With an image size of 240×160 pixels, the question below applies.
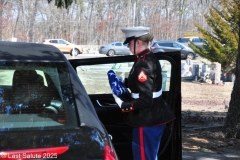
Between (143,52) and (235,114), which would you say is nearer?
(143,52)

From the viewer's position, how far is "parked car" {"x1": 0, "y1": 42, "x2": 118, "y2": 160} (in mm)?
2666

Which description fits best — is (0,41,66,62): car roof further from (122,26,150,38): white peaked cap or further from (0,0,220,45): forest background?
(0,0,220,45): forest background

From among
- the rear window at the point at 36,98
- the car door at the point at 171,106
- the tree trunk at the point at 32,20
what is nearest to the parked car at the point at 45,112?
the rear window at the point at 36,98

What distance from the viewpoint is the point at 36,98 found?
10.0ft

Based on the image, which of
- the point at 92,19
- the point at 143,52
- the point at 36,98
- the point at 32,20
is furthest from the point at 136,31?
the point at 92,19

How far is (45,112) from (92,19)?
52.1 metres

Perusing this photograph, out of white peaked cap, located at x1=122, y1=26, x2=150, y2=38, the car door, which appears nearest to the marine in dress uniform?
white peaked cap, located at x1=122, y1=26, x2=150, y2=38

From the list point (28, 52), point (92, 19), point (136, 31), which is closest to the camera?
point (28, 52)

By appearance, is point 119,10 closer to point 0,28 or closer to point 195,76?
point 0,28

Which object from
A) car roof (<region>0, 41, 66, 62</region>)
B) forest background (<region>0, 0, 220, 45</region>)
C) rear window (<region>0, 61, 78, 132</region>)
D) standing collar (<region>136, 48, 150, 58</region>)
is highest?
car roof (<region>0, 41, 66, 62</region>)

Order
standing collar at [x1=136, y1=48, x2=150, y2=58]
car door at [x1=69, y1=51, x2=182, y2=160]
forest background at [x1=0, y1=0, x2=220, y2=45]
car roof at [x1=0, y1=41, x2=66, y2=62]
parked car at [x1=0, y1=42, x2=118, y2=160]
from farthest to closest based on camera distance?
forest background at [x1=0, y1=0, x2=220, y2=45] → car door at [x1=69, y1=51, x2=182, y2=160] → standing collar at [x1=136, y1=48, x2=150, y2=58] → car roof at [x1=0, y1=41, x2=66, y2=62] → parked car at [x1=0, y1=42, x2=118, y2=160]

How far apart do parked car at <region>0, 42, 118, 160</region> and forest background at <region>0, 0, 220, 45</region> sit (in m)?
41.8

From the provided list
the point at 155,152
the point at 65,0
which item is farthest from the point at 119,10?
the point at 155,152

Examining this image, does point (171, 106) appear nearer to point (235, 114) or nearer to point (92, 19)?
point (235, 114)
